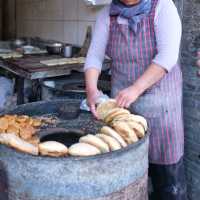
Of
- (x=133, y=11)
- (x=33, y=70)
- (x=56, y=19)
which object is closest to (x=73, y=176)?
(x=133, y=11)

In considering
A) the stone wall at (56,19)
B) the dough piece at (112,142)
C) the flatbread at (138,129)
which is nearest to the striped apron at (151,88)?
the flatbread at (138,129)

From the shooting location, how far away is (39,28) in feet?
17.3

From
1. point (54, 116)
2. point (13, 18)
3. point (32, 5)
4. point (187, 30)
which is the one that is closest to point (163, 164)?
point (54, 116)

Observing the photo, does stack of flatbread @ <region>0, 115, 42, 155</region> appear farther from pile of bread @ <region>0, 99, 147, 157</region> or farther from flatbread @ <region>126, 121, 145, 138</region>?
flatbread @ <region>126, 121, 145, 138</region>

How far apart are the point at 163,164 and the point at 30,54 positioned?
2.41 metres

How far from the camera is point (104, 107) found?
173 centimetres

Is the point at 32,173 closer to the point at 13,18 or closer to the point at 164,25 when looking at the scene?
the point at 164,25

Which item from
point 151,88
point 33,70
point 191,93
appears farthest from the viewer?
point 33,70

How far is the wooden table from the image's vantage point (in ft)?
9.48

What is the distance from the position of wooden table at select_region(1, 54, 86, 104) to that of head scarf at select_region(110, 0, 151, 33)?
119 centimetres

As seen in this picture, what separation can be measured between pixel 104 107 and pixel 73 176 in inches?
19.9

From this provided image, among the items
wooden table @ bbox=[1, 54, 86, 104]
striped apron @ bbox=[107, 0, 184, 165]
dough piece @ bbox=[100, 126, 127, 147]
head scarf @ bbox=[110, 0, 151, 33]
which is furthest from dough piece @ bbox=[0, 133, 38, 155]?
wooden table @ bbox=[1, 54, 86, 104]

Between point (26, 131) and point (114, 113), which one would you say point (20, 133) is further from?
point (114, 113)

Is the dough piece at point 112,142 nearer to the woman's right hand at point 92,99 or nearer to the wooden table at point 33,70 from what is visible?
the woman's right hand at point 92,99
